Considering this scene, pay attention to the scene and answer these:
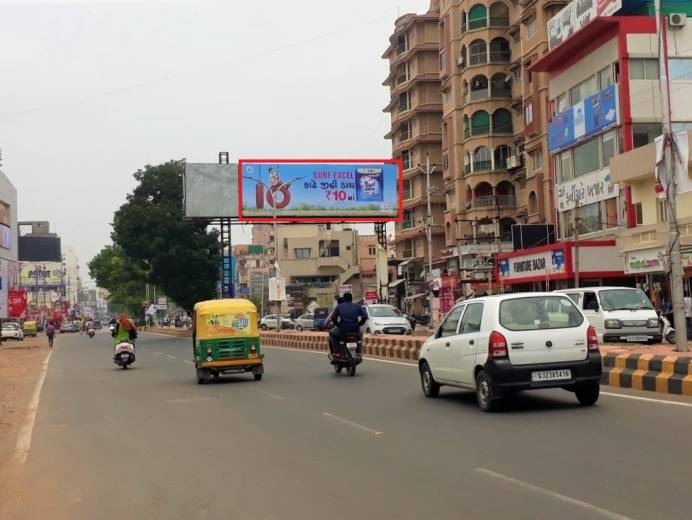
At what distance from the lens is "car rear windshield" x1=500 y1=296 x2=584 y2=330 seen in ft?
37.5

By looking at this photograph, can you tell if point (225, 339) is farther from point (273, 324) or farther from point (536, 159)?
point (273, 324)

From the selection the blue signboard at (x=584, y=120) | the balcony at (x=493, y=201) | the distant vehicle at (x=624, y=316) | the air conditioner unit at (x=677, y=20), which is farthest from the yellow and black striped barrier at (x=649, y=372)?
the balcony at (x=493, y=201)

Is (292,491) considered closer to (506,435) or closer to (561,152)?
(506,435)

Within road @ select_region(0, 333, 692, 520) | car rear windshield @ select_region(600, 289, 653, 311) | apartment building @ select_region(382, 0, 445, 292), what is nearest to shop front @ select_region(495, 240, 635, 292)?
car rear windshield @ select_region(600, 289, 653, 311)

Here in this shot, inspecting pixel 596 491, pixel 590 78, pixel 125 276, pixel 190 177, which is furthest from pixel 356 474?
pixel 125 276

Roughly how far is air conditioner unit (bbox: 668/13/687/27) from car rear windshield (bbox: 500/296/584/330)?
3134 centimetres

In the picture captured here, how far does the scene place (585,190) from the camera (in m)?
42.3

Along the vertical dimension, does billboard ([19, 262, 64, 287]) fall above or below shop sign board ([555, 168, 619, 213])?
above

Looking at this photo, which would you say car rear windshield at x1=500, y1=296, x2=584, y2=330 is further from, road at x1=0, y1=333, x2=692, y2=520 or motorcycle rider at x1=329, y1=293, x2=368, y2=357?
motorcycle rider at x1=329, y1=293, x2=368, y2=357

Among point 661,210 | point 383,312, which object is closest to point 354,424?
point 383,312

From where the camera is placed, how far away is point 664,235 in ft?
106

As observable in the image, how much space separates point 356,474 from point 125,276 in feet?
337

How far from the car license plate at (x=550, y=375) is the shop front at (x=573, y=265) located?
26.1m

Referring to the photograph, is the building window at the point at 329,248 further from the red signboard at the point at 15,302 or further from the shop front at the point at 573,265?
the shop front at the point at 573,265
